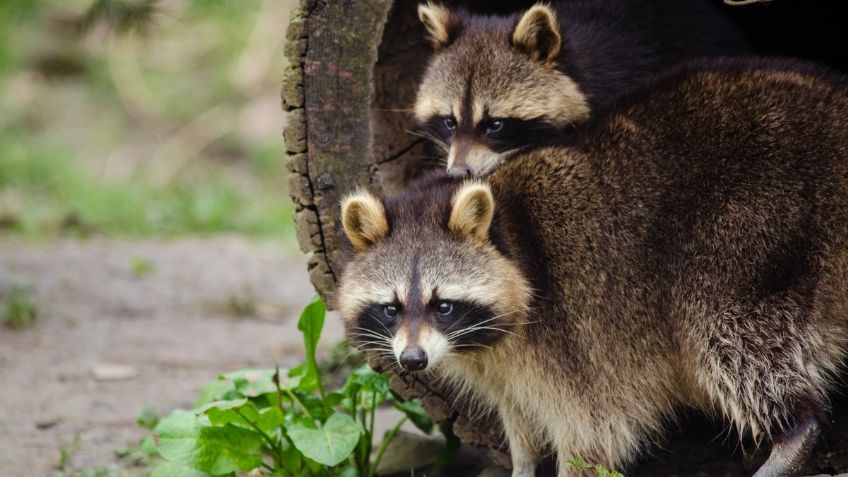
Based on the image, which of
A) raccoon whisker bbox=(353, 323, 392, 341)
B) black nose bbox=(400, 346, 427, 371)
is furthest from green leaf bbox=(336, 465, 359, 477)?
black nose bbox=(400, 346, 427, 371)

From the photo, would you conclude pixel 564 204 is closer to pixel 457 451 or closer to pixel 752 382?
pixel 752 382

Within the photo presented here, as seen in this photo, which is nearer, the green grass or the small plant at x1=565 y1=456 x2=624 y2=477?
the small plant at x1=565 y1=456 x2=624 y2=477

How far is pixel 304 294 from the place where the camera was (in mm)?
7852

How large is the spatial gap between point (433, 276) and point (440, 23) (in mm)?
1312

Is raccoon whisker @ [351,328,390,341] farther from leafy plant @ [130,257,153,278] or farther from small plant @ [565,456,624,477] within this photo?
leafy plant @ [130,257,153,278]

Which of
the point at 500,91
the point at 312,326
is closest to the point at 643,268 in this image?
the point at 500,91

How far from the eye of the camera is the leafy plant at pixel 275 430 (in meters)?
3.91

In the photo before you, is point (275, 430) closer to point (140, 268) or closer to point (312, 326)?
point (312, 326)

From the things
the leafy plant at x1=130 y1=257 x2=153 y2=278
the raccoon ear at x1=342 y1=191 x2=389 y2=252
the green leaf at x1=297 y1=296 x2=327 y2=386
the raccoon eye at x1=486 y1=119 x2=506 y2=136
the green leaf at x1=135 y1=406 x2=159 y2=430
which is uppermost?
the raccoon eye at x1=486 y1=119 x2=506 y2=136

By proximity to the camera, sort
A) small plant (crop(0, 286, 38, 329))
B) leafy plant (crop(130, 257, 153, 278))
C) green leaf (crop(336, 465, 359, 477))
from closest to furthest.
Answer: green leaf (crop(336, 465, 359, 477)), small plant (crop(0, 286, 38, 329)), leafy plant (crop(130, 257, 153, 278))

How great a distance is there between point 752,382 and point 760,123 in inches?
33.9

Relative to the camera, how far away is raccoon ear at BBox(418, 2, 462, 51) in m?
4.53

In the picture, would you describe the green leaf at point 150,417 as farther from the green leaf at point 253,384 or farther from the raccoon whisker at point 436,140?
the raccoon whisker at point 436,140

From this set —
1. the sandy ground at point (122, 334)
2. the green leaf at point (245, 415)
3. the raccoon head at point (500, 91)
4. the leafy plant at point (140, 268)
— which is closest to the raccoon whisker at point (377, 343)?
the green leaf at point (245, 415)
